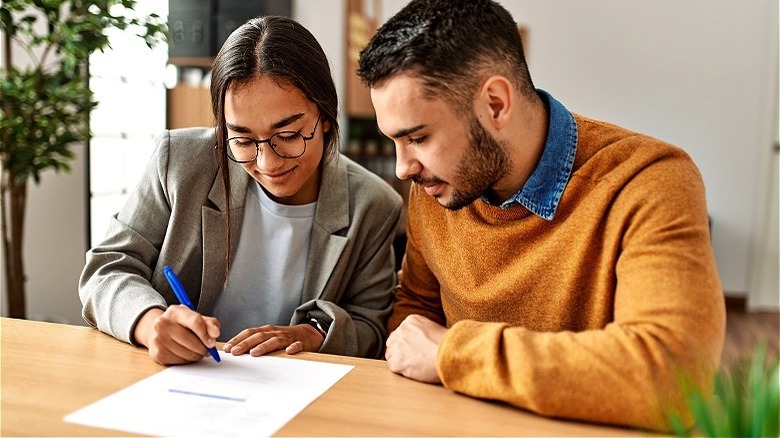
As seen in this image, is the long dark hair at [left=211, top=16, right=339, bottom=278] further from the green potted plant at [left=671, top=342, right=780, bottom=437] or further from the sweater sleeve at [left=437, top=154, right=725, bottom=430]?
the green potted plant at [left=671, top=342, right=780, bottom=437]

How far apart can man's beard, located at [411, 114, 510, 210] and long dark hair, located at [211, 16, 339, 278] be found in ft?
1.22

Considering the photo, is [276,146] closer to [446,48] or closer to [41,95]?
[446,48]

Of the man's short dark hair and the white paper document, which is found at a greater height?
the man's short dark hair

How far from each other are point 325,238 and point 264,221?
158 mm

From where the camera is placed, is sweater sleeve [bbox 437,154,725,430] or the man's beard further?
the man's beard

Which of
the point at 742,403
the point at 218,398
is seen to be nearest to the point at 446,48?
the point at 218,398

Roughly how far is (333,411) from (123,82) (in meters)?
3.93

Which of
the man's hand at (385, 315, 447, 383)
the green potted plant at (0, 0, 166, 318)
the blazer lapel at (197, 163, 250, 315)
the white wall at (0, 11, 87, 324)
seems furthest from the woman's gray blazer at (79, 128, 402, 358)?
the white wall at (0, 11, 87, 324)

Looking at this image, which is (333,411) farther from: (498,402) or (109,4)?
(109,4)

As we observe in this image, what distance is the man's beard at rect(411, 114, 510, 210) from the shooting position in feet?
3.99

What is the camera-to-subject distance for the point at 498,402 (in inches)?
40.3

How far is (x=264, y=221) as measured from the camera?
1639mm

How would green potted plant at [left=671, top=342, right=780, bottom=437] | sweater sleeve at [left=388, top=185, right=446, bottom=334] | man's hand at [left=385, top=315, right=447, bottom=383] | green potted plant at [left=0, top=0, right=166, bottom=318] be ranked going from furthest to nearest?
green potted plant at [left=0, top=0, right=166, bottom=318] < sweater sleeve at [left=388, top=185, right=446, bottom=334] < man's hand at [left=385, top=315, right=447, bottom=383] < green potted plant at [left=671, top=342, right=780, bottom=437]

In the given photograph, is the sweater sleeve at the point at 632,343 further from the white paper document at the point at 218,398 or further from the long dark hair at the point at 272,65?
the long dark hair at the point at 272,65
